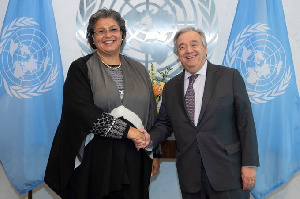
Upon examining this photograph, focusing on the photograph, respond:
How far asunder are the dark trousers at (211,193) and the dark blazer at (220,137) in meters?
0.03

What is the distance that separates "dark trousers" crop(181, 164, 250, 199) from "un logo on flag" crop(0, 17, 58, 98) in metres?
1.72

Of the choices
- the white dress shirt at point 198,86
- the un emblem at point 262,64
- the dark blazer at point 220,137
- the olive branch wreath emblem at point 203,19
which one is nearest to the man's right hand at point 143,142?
the dark blazer at point 220,137

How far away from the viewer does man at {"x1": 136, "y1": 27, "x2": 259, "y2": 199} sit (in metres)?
1.85

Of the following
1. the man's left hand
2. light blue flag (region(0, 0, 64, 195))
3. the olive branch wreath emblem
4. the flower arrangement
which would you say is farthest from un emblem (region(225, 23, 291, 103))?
light blue flag (region(0, 0, 64, 195))

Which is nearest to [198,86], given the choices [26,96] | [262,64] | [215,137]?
[215,137]

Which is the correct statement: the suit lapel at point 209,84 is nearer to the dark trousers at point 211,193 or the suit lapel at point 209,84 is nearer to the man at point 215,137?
the man at point 215,137

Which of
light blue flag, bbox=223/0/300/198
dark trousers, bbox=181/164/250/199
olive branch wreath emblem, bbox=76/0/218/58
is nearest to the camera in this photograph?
dark trousers, bbox=181/164/250/199

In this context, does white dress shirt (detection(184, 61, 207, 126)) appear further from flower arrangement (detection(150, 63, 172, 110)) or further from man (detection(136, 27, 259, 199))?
flower arrangement (detection(150, 63, 172, 110))

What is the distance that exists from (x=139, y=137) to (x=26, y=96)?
1.46 metres

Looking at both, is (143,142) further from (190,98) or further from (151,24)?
(151,24)

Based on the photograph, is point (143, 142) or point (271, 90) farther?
point (271, 90)

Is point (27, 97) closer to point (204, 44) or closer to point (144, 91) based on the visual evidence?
point (144, 91)

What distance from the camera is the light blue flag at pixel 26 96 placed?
2828mm

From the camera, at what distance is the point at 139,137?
75.8 inches
